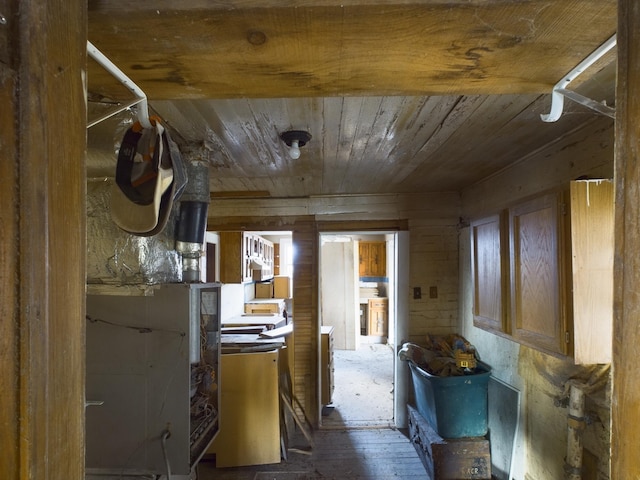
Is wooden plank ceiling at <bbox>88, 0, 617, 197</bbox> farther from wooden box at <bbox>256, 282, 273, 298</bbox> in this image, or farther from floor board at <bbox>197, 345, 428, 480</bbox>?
wooden box at <bbox>256, 282, 273, 298</bbox>

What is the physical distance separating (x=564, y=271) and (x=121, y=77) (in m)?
1.69

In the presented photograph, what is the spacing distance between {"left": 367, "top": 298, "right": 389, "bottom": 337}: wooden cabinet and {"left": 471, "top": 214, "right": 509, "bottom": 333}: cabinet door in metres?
4.35

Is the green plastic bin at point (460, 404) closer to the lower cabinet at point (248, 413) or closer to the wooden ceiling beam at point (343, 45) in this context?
the lower cabinet at point (248, 413)

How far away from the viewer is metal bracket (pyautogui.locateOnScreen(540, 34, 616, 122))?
2.28 feet

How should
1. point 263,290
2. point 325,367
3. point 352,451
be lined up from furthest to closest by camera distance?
point 263,290
point 325,367
point 352,451

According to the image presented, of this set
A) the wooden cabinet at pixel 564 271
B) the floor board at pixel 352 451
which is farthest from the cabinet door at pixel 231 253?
the wooden cabinet at pixel 564 271

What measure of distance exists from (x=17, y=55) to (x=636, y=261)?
93 cm

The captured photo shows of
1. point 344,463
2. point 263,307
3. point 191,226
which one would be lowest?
point 344,463

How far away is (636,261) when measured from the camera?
50cm

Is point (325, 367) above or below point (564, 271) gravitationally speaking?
below

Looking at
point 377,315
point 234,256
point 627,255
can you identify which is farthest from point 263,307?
point 627,255

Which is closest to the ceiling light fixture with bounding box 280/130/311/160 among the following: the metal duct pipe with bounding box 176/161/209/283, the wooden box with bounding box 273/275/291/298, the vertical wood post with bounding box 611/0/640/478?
the metal duct pipe with bounding box 176/161/209/283

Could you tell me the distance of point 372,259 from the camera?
6887mm

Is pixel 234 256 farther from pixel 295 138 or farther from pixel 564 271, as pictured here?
pixel 564 271
